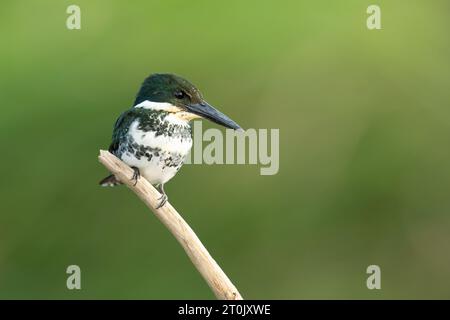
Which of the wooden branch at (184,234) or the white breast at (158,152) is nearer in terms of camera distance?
the wooden branch at (184,234)

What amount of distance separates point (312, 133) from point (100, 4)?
1.19m

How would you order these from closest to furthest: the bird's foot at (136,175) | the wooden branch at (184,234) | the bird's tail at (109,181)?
the wooden branch at (184,234) < the bird's foot at (136,175) < the bird's tail at (109,181)

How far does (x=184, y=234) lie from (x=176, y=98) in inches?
16.1

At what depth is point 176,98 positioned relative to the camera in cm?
221

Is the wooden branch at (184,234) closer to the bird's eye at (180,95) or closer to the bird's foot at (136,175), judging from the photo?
the bird's foot at (136,175)

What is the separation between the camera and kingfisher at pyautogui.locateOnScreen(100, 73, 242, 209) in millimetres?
2164

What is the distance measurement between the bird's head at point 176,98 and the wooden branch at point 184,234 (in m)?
0.21

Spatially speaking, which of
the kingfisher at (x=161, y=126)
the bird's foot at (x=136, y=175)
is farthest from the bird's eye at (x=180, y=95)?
the bird's foot at (x=136, y=175)

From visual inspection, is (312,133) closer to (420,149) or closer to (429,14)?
(420,149)

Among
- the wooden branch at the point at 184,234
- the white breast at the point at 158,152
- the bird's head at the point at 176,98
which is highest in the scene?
the bird's head at the point at 176,98

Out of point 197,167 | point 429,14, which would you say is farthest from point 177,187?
point 429,14

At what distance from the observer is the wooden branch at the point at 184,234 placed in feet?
6.56

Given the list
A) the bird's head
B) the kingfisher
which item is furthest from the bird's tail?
the bird's head

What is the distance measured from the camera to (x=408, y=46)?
3.82 m
